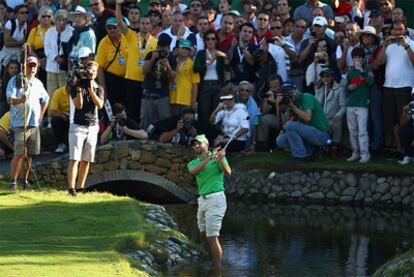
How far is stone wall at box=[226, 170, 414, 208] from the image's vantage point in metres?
21.8

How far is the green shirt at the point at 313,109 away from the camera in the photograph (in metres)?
22.0

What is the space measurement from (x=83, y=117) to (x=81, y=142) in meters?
0.42

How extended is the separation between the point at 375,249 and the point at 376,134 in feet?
14.6

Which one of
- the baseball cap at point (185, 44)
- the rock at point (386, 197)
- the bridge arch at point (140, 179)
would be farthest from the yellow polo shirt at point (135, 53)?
the rock at point (386, 197)

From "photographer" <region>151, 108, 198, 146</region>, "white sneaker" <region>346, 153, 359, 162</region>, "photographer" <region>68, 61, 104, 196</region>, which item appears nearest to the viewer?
"photographer" <region>68, 61, 104, 196</region>

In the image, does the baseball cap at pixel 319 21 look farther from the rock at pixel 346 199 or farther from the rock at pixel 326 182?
the rock at pixel 346 199

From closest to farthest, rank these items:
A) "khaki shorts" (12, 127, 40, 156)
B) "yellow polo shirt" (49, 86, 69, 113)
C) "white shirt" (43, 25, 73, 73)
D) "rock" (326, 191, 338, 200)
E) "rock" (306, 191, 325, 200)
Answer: "khaki shorts" (12, 127, 40, 156)
"rock" (326, 191, 338, 200)
"rock" (306, 191, 325, 200)
"yellow polo shirt" (49, 86, 69, 113)
"white shirt" (43, 25, 73, 73)

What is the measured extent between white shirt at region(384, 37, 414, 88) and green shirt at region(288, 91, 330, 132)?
147 cm

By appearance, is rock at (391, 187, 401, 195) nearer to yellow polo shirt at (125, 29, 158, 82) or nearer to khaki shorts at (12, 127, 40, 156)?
yellow polo shirt at (125, 29, 158, 82)

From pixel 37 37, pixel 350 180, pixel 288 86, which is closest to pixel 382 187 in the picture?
pixel 350 180

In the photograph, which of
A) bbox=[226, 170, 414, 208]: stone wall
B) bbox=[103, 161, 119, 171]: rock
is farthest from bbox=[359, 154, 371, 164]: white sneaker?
bbox=[103, 161, 119, 171]: rock

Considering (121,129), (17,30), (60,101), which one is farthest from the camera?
(17,30)

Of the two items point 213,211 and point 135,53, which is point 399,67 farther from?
point 213,211

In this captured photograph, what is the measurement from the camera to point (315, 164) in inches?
897
